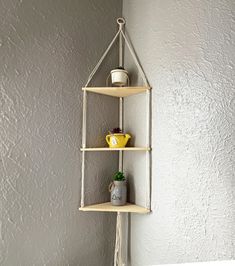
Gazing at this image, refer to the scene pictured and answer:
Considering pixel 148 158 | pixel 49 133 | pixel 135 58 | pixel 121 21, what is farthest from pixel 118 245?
pixel 121 21

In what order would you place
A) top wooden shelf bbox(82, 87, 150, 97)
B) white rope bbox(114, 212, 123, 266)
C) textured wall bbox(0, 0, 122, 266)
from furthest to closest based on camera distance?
1. white rope bbox(114, 212, 123, 266)
2. top wooden shelf bbox(82, 87, 150, 97)
3. textured wall bbox(0, 0, 122, 266)

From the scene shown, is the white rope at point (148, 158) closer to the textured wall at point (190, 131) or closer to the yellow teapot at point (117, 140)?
the textured wall at point (190, 131)

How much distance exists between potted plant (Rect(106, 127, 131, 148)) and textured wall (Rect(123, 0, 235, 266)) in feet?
0.69

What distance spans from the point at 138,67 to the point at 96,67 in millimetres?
262

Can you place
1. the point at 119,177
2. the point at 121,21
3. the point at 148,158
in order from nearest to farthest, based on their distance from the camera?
the point at 148,158, the point at 119,177, the point at 121,21

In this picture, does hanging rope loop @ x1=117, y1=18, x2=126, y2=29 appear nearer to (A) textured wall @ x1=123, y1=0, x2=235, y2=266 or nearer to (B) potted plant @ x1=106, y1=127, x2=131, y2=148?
(A) textured wall @ x1=123, y1=0, x2=235, y2=266

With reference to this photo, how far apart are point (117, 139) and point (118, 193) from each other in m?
0.31

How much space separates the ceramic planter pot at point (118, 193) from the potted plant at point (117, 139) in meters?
0.22

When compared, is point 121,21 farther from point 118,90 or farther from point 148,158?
point 148,158

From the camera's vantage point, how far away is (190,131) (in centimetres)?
130

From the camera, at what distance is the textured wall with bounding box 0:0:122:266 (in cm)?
149

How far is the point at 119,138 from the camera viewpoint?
1.67 meters

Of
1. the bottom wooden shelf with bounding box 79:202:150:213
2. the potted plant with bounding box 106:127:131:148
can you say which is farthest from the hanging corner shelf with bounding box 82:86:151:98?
the bottom wooden shelf with bounding box 79:202:150:213

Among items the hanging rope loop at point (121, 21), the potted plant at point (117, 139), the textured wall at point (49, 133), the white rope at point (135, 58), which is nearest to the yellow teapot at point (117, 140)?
the potted plant at point (117, 139)
